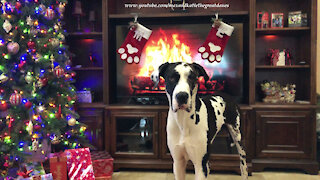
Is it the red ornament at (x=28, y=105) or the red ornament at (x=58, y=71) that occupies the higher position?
the red ornament at (x=58, y=71)

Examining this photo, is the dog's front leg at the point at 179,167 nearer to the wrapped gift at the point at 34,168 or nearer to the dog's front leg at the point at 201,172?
the dog's front leg at the point at 201,172

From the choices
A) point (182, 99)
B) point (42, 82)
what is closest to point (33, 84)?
point (42, 82)

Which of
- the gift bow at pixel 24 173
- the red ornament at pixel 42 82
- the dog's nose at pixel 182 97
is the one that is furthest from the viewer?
the red ornament at pixel 42 82

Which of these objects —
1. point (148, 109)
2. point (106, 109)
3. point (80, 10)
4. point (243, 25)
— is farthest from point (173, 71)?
point (80, 10)

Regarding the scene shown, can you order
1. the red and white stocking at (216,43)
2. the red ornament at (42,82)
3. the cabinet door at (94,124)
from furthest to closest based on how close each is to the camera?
the cabinet door at (94,124), the red and white stocking at (216,43), the red ornament at (42,82)

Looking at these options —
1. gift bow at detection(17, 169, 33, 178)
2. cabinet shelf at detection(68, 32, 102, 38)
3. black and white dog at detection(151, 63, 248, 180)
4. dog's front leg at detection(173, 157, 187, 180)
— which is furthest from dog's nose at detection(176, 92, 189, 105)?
cabinet shelf at detection(68, 32, 102, 38)

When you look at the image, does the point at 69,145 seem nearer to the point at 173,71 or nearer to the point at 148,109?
the point at 148,109

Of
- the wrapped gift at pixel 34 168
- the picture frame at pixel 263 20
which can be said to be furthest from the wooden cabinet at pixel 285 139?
the wrapped gift at pixel 34 168

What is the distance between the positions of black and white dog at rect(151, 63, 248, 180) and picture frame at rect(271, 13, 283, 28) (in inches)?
62.9

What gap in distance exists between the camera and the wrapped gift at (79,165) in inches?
96.4

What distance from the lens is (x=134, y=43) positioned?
2922 millimetres

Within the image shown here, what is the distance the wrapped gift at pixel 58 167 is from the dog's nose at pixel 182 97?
1378mm

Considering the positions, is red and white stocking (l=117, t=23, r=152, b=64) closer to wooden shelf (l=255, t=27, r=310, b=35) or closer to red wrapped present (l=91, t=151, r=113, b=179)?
red wrapped present (l=91, t=151, r=113, b=179)

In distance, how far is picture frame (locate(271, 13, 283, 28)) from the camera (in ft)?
10.00
